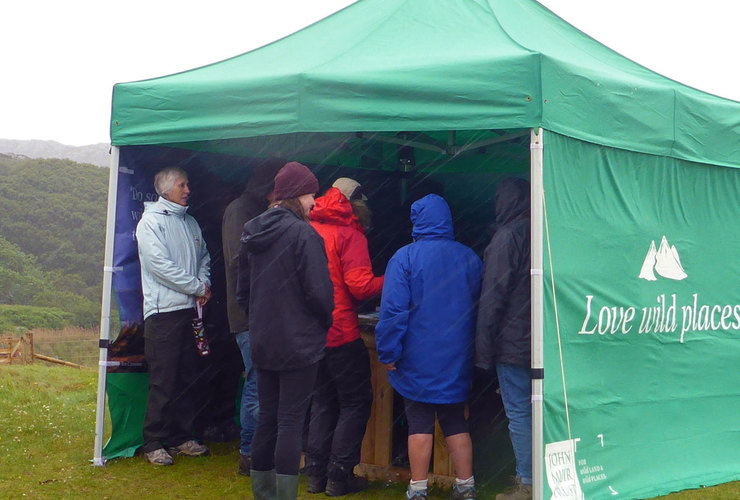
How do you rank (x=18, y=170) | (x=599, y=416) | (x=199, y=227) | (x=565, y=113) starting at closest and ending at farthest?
(x=565, y=113), (x=599, y=416), (x=199, y=227), (x=18, y=170)

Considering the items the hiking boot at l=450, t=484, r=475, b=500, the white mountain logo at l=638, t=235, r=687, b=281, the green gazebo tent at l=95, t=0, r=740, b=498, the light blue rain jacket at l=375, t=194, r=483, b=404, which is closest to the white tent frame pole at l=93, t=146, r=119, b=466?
the green gazebo tent at l=95, t=0, r=740, b=498

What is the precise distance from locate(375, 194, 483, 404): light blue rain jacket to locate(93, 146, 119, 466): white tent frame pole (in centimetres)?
194

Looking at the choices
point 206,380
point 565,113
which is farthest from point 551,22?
point 206,380

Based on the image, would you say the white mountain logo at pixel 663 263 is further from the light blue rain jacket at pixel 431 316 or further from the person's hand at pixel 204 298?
the person's hand at pixel 204 298

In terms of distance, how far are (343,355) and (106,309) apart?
1602 mm

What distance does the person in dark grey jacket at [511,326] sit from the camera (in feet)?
13.8

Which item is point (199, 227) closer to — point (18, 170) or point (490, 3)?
point (490, 3)

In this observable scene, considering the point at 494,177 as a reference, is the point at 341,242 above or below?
below

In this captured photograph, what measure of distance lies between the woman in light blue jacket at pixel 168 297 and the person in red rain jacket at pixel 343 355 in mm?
1081

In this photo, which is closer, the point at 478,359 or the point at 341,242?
the point at 478,359

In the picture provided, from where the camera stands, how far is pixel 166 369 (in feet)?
17.8

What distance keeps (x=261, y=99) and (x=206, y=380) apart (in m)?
2.25

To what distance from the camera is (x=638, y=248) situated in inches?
189

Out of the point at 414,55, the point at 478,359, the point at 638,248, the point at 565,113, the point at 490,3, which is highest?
the point at 490,3
